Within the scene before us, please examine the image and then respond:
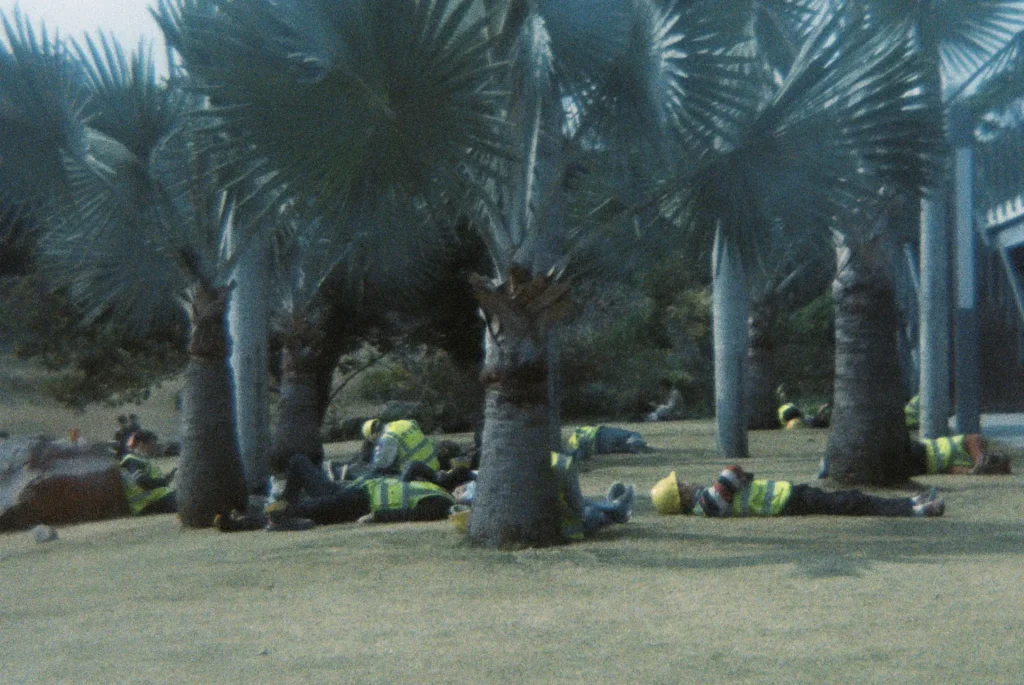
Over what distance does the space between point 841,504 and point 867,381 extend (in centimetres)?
219

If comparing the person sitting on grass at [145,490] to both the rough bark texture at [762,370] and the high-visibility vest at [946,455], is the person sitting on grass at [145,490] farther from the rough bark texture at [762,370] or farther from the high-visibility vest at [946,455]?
the rough bark texture at [762,370]

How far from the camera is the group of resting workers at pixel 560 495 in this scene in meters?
8.77

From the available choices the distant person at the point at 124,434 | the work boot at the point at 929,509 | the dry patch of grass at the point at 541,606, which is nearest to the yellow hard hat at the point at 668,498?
the dry patch of grass at the point at 541,606

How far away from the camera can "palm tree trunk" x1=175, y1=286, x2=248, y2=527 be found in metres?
9.92

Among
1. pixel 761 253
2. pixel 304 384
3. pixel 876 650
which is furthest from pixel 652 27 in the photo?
pixel 304 384

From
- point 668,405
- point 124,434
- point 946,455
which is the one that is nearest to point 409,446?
point 946,455

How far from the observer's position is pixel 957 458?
11578 mm

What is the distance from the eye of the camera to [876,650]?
4.92 m

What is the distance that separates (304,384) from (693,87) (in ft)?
31.1

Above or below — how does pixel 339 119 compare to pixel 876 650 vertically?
above

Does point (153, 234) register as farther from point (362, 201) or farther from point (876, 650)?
point (876, 650)

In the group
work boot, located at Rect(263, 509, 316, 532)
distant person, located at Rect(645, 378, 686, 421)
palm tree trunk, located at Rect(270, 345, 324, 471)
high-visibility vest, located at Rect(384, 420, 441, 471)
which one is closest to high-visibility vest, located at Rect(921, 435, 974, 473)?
high-visibility vest, located at Rect(384, 420, 441, 471)

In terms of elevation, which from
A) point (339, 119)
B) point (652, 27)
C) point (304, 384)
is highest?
point (652, 27)

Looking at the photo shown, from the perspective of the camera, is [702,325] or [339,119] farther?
[702,325]
